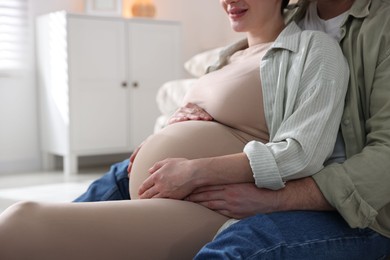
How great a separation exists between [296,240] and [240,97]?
0.35 meters

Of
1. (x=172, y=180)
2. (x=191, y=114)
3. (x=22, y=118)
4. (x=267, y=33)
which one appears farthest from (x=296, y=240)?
(x=22, y=118)

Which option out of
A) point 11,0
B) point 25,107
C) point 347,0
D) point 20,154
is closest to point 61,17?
point 11,0

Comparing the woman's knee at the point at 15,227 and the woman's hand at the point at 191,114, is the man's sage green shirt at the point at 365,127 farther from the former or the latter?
the woman's knee at the point at 15,227

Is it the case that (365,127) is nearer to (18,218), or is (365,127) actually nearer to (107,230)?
Answer: (107,230)

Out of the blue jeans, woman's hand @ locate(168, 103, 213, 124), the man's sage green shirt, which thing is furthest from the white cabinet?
the blue jeans

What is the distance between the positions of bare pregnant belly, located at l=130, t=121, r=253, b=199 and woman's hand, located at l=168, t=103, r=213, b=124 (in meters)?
0.04

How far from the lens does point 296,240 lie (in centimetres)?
93

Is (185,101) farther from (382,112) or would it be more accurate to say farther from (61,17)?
(61,17)

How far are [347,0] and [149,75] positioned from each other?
286 cm

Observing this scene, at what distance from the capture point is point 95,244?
0.92m

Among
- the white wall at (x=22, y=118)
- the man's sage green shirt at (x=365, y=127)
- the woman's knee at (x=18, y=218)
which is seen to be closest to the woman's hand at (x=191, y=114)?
the man's sage green shirt at (x=365, y=127)

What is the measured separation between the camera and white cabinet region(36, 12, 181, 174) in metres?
3.62

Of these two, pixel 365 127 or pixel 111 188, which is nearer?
pixel 365 127

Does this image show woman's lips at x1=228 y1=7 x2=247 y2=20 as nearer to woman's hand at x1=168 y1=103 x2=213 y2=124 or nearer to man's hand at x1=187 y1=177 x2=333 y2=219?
woman's hand at x1=168 y1=103 x2=213 y2=124
